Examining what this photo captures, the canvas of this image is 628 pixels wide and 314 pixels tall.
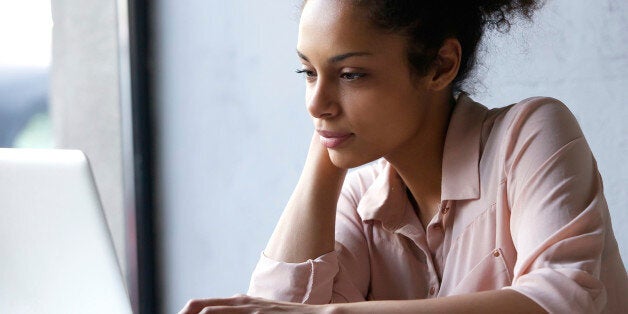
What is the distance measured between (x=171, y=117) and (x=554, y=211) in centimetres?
193

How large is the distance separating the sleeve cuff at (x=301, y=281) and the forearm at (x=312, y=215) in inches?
0.9

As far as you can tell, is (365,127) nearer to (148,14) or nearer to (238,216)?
(238,216)

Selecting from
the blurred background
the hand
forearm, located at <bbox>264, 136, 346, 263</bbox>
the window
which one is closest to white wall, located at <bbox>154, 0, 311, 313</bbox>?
the blurred background

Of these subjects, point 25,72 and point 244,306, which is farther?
point 25,72

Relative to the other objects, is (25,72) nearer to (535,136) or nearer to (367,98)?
(367,98)

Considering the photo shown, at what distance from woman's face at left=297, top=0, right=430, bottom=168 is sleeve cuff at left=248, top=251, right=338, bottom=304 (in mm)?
173

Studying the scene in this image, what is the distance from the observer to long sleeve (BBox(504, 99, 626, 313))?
1.12 meters

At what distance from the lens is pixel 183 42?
9.40 feet

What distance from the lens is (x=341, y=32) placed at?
1289mm

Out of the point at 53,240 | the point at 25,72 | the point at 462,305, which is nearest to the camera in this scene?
the point at 462,305

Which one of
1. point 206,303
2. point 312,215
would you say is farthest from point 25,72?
point 206,303

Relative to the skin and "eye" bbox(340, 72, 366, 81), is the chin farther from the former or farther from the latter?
"eye" bbox(340, 72, 366, 81)

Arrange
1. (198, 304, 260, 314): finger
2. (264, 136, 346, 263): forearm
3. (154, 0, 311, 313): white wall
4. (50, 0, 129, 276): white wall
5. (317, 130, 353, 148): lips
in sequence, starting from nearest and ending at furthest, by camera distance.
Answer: (198, 304, 260, 314): finger < (317, 130, 353, 148): lips < (264, 136, 346, 263): forearm < (154, 0, 311, 313): white wall < (50, 0, 129, 276): white wall

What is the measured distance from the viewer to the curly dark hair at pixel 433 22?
4.26 feet
